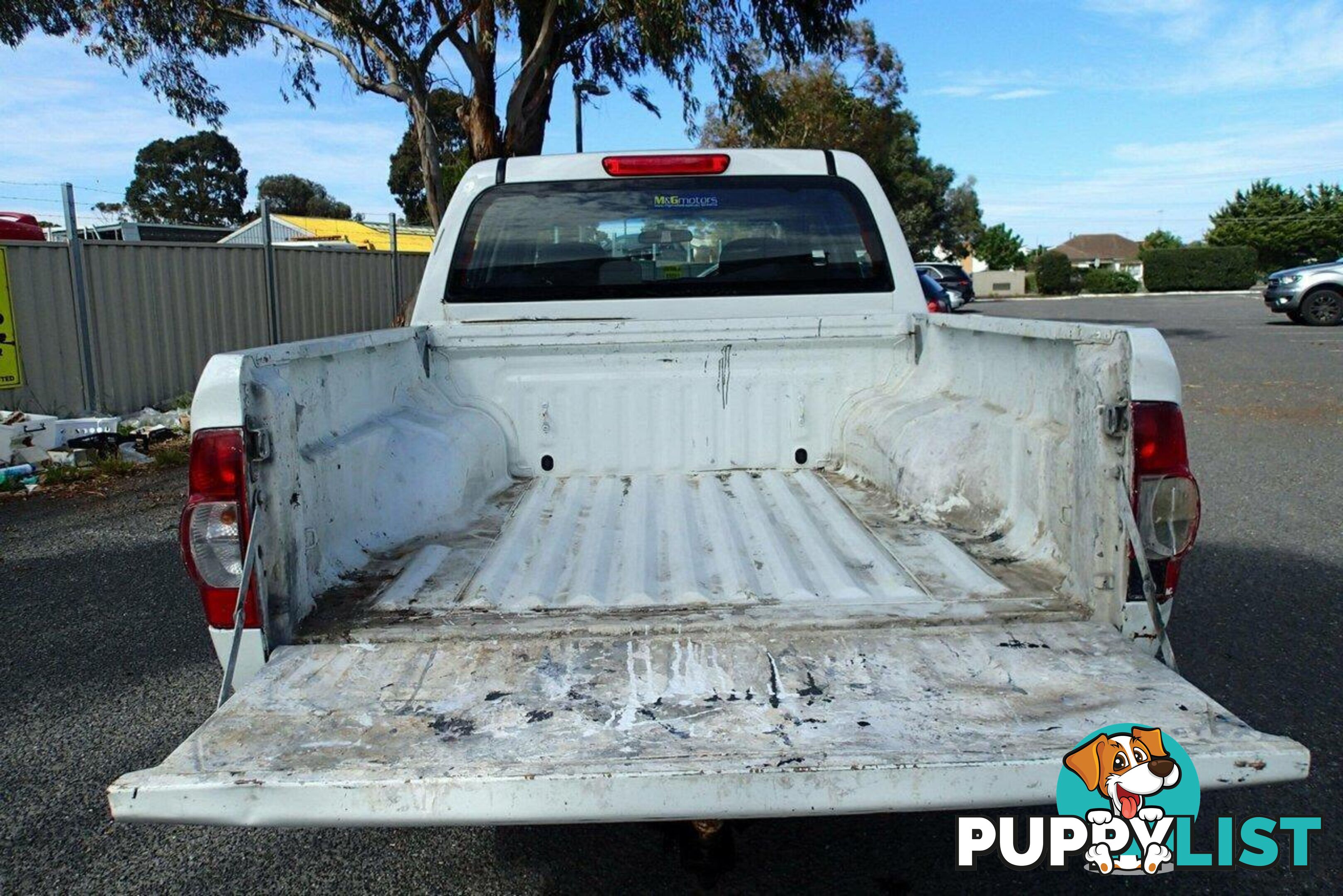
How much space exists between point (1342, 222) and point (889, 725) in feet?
229

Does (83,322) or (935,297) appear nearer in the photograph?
(83,322)

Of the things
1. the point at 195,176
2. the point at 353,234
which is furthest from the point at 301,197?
the point at 353,234

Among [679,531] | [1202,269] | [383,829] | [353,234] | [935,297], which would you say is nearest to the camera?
[383,829]

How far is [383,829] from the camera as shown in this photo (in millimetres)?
2799

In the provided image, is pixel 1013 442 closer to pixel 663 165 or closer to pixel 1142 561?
pixel 1142 561

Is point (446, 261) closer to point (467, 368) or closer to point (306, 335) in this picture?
point (467, 368)

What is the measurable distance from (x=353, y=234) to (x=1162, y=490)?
34.7m

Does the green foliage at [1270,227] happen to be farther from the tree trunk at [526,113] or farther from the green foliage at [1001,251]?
the tree trunk at [526,113]

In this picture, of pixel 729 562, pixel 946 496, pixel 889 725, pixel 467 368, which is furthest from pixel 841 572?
pixel 467 368

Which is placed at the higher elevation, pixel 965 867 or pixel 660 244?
pixel 660 244

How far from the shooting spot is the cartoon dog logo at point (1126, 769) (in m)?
1.83

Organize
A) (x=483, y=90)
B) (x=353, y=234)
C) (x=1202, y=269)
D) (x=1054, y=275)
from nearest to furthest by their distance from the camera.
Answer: (x=483, y=90), (x=353, y=234), (x=1202, y=269), (x=1054, y=275)

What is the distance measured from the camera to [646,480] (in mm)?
3816

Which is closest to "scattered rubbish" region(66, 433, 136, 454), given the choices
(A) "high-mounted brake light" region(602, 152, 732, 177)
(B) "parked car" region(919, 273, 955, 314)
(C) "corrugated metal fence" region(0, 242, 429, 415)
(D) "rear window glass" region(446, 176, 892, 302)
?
(C) "corrugated metal fence" region(0, 242, 429, 415)
